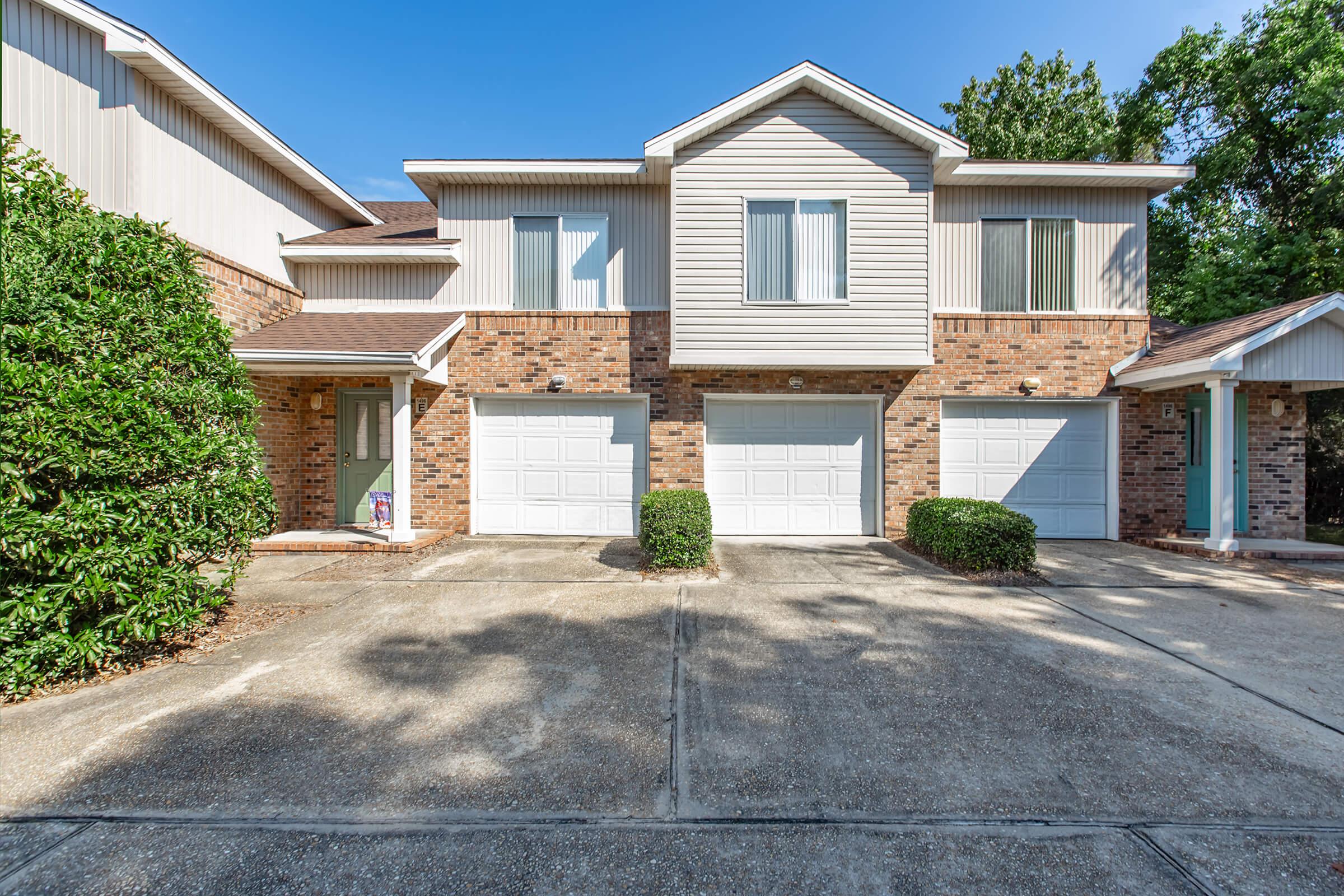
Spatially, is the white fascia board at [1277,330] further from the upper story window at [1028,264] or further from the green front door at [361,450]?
the green front door at [361,450]

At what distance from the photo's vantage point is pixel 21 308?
3246mm

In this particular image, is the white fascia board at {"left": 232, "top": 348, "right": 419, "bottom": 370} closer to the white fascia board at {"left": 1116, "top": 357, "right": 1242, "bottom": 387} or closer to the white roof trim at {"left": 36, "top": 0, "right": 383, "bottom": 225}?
the white roof trim at {"left": 36, "top": 0, "right": 383, "bottom": 225}

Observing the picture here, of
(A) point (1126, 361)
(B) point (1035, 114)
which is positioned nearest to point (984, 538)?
(A) point (1126, 361)

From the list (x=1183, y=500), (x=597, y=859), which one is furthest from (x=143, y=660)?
(x=1183, y=500)

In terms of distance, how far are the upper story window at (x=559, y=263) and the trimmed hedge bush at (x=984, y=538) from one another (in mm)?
5644

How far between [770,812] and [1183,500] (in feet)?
31.5

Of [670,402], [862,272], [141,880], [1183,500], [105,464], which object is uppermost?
[862,272]

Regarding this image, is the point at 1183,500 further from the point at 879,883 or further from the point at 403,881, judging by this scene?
the point at 403,881

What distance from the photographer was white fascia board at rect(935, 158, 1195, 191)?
8.06 m

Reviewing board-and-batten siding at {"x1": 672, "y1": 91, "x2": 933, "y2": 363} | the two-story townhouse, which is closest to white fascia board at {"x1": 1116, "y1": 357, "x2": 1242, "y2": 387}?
the two-story townhouse

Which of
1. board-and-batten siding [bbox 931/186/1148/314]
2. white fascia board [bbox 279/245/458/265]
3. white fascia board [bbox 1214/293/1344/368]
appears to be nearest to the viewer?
white fascia board [bbox 1214/293/1344/368]

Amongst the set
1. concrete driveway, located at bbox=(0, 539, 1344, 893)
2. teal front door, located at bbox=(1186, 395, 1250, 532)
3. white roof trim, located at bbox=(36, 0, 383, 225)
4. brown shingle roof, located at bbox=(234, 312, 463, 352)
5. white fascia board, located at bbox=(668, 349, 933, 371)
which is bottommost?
concrete driveway, located at bbox=(0, 539, 1344, 893)

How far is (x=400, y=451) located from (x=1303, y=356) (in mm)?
11771

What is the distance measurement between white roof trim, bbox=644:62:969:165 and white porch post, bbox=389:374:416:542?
465 cm
